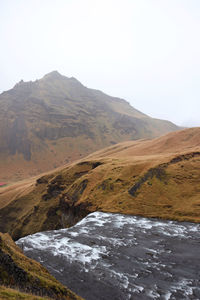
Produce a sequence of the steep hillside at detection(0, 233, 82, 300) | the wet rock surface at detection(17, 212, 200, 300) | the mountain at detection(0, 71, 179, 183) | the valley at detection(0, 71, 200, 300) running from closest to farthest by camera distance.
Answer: the steep hillside at detection(0, 233, 82, 300) → the valley at detection(0, 71, 200, 300) → the wet rock surface at detection(17, 212, 200, 300) → the mountain at detection(0, 71, 179, 183)

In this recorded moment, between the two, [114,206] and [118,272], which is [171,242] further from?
[114,206]

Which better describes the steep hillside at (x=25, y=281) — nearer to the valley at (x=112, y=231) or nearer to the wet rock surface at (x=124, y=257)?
the valley at (x=112, y=231)

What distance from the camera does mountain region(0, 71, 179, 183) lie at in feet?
326

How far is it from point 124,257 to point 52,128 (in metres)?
115

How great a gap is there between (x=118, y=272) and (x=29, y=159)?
98.4m

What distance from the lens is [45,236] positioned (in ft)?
40.0

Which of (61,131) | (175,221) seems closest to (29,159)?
(61,131)

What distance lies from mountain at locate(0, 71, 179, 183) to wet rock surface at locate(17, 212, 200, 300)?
7529 centimetres

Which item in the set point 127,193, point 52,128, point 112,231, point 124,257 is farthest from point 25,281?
point 52,128

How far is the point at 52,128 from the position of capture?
391ft

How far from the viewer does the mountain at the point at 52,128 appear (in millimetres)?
99500

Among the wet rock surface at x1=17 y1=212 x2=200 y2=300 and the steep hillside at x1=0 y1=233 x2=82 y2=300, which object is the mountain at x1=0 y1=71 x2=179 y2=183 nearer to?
the wet rock surface at x1=17 y1=212 x2=200 y2=300

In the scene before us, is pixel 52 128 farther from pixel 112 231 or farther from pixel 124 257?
pixel 124 257

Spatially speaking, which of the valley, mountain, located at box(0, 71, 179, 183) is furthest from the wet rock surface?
mountain, located at box(0, 71, 179, 183)
